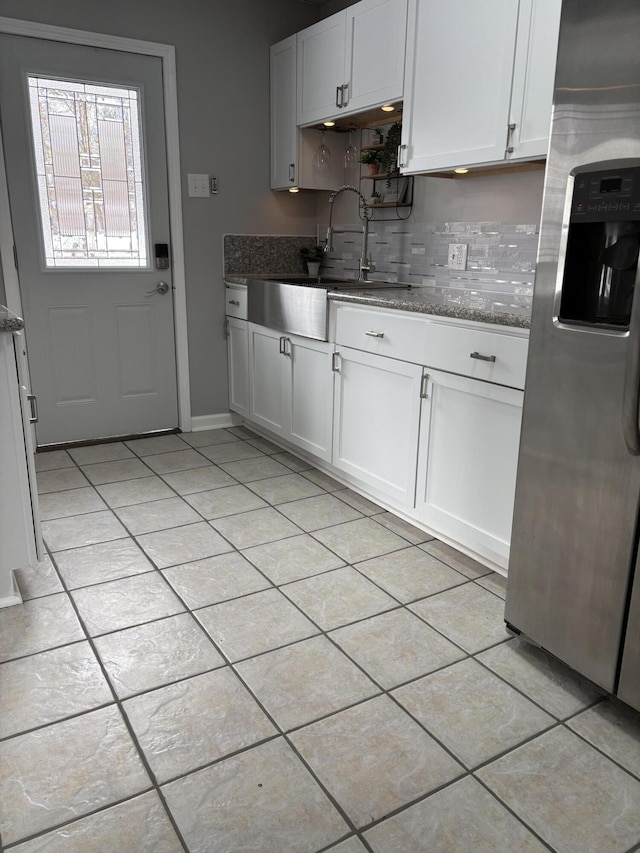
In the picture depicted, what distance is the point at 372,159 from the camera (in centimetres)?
339

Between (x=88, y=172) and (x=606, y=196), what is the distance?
2.82 m

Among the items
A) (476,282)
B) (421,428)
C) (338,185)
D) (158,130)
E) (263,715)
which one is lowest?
(263,715)

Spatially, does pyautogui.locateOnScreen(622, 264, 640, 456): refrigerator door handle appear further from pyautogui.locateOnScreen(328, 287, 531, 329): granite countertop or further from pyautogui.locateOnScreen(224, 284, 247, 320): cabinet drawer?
pyautogui.locateOnScreen(224, 284, 247, 320): cabinet drawer

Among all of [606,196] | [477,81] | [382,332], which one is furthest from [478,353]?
[477,81]

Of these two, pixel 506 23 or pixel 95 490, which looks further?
pixel 95 490

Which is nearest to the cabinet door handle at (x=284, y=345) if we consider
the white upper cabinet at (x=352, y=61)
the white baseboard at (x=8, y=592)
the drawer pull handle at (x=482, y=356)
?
the white upper cabinet at (x=352, y=61)

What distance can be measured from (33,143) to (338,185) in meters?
1.63

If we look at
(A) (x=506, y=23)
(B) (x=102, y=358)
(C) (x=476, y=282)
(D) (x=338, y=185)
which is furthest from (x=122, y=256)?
(A) (x=506, y=23)

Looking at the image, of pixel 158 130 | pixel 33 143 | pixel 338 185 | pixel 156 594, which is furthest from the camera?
pixel 338 185

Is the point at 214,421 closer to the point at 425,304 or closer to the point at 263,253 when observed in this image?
the point at 263,253

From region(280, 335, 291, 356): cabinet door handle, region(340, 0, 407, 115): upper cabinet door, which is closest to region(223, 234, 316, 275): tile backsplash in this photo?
region(280, 335, 291, 356): cabinet door handle

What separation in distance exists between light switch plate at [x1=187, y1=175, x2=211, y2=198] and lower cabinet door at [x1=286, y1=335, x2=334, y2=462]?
113cm

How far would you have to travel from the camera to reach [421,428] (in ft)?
8.17

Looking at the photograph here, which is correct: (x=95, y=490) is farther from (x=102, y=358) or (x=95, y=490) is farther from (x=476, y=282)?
(x=476, y=282)
